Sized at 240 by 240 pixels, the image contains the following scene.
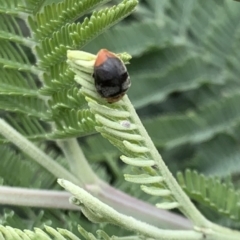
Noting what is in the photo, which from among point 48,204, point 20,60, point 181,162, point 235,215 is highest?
point 20,60

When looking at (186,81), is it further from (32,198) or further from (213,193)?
(32,198)

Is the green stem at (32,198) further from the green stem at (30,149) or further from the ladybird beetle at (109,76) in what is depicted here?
the ladybird beetle at (109,76)

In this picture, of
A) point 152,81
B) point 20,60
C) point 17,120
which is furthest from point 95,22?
point 152,81

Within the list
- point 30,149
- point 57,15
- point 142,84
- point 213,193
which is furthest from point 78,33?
point 142,84

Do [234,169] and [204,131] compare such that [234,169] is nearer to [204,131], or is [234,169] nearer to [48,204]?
[204,131]

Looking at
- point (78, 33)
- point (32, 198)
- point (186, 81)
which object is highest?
point (78, 33)

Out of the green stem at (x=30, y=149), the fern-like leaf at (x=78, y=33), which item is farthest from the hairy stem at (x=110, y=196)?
the fern-like leaf at (x=78, y=33)

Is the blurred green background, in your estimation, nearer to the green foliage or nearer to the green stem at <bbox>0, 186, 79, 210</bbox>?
the green foliage
